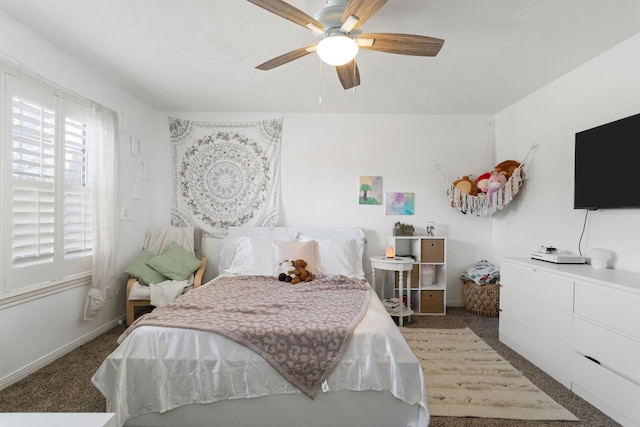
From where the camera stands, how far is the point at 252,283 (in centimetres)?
297

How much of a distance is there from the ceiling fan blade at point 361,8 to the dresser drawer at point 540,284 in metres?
2.24

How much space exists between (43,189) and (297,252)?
2.19m

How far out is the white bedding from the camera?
175 cm

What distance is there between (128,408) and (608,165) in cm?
363

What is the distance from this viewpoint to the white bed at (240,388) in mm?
1758

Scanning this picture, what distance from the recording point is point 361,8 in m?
1.60

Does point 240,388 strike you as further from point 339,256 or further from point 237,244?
point 237,244

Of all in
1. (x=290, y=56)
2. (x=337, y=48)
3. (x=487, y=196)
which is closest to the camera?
(x=337, y=48)

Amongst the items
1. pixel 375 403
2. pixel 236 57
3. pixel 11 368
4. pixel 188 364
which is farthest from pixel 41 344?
pixel 236 57

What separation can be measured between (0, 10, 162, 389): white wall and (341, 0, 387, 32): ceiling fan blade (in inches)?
92.7

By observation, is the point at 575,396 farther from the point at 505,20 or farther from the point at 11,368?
the point at 11,368

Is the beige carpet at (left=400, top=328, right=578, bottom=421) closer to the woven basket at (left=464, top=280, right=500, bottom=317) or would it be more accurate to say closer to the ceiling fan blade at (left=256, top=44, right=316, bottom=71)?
the woven basket at (left=464, top=280, right=500, bottom=317)

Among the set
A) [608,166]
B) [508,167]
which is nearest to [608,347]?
[608,166]

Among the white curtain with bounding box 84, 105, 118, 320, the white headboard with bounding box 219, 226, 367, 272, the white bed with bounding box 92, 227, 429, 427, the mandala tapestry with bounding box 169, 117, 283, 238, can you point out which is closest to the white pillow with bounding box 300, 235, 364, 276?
the white headboard with bounding box 219, 226, 367, 272
